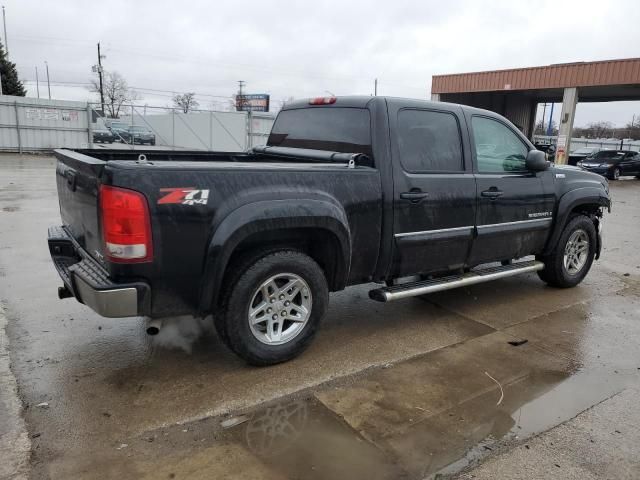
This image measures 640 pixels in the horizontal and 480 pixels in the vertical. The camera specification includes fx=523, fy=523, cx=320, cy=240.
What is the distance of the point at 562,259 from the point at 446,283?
2.04 metres

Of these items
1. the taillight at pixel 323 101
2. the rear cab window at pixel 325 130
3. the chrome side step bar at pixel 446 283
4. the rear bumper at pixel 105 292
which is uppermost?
the taillight at pixel 323 101

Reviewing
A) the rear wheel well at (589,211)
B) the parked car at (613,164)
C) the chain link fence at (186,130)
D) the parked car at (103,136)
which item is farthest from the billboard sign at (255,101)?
the rear wheel well at (589,211)

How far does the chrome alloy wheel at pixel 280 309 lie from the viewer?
364 centimetres

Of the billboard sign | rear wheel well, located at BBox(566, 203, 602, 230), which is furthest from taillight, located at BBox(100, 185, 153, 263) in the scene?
the billboard sign

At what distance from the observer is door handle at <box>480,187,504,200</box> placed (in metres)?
4.81

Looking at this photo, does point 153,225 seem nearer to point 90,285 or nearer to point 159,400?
point 90,285

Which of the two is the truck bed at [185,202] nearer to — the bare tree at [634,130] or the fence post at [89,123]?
the fence post at [89,123]

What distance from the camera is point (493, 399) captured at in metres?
3.51

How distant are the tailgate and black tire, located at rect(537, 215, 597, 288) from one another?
4.74 m

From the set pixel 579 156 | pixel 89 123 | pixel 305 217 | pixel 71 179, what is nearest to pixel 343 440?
pixel 305 217

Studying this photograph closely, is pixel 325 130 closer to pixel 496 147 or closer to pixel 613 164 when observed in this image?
pixel 496 147

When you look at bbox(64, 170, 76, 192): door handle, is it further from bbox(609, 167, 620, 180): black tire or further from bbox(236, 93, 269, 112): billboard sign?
bbox(236, 93, 269, 112): billboard sign

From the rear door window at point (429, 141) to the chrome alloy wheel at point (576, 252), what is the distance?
2.19m

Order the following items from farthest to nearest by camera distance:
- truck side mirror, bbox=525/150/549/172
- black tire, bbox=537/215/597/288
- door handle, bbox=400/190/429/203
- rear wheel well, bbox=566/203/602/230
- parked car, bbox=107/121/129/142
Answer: parked car, bbox=107/121/129/142 → rear wheel well, bbox=566/203/602/230 → black tire, bbox=537/215/597/288 → truck side mirror, bbox=525/150/549/172 → door handle, bbox=400/190/429/203
